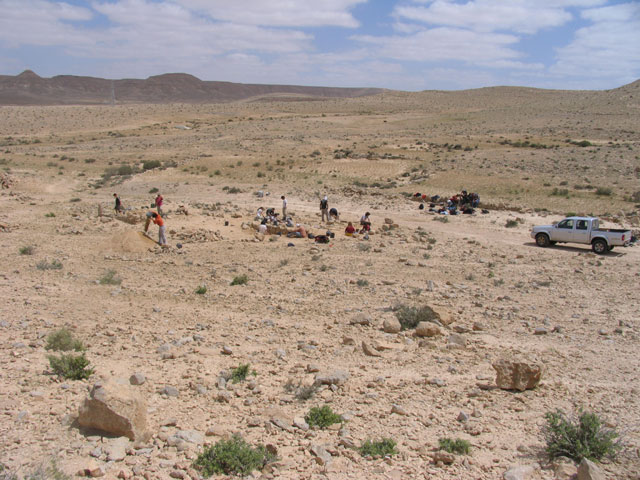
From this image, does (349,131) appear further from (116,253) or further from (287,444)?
(287,444)

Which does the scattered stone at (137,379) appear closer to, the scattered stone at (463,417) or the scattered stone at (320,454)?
the scattered stone at (320,454)

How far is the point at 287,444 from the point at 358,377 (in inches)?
82.4

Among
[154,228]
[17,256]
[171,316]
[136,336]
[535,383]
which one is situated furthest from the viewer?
[154,228]

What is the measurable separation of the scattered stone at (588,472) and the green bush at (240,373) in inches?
181

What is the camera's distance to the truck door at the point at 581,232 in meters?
19.2

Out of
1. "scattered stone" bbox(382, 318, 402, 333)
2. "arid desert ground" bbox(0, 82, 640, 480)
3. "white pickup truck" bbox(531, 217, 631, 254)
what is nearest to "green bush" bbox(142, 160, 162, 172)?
"arid desert ground" bbox(0, 82, 640, 480)

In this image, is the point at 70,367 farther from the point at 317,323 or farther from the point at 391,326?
the point at 391,326

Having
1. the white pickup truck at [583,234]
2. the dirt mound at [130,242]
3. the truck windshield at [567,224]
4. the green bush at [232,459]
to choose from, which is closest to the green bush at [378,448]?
the green bush at [232,459]

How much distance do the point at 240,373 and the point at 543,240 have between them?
53.7 feet

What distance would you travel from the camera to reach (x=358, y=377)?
7789 millimetres

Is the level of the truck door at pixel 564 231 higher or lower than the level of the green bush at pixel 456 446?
higher

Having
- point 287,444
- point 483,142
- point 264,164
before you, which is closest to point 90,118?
point 264,164

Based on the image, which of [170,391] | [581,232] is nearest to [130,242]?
[170,391]

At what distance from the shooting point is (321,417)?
6.43m
